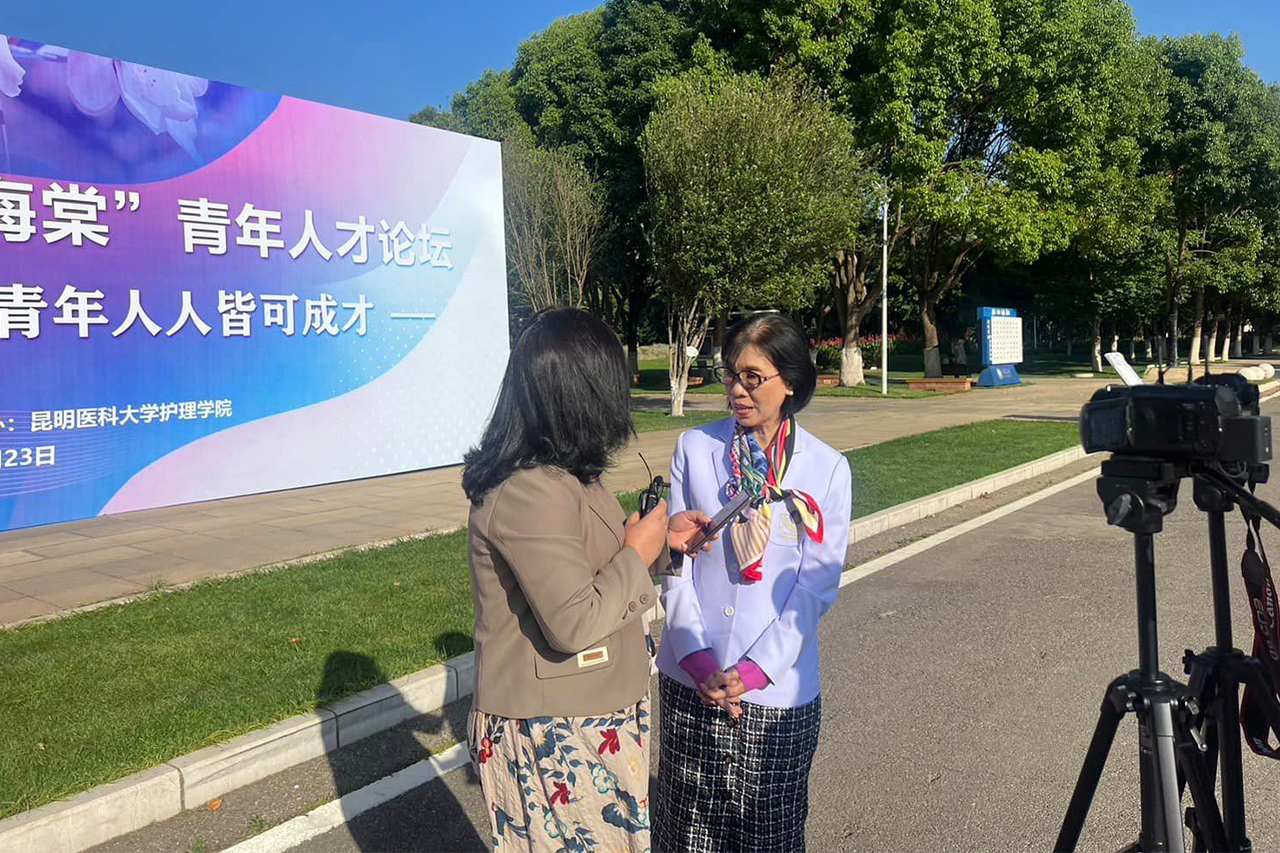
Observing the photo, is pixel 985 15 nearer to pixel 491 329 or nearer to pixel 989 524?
pixel 491 329

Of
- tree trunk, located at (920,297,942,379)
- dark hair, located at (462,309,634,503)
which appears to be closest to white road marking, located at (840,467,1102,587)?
dark hair, located at (462,309,634,503)

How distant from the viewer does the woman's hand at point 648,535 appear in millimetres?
1874

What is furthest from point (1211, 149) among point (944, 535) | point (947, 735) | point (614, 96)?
point (947, 735)

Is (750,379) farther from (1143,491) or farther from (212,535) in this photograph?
(212,535)

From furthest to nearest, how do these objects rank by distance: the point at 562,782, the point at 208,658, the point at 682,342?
A: the point at 682,342
the point at 208,658
the point at 562,782

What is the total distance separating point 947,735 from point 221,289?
7611mm

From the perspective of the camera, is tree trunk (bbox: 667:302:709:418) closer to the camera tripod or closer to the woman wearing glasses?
the woman wearing glasses

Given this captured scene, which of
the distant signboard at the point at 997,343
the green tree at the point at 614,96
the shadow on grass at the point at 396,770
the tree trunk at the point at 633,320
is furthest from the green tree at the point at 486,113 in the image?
the shadow on grass at the point at 396,770

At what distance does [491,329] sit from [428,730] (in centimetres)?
825

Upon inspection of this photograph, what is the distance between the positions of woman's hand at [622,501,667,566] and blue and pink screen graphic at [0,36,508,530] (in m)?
7.33

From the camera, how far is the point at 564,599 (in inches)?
68.3

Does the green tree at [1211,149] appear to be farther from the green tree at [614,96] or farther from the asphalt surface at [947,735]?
the asphalt surface at [947,735]

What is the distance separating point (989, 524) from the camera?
27.7ft

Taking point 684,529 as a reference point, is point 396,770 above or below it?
below
